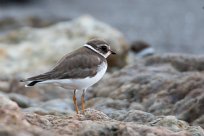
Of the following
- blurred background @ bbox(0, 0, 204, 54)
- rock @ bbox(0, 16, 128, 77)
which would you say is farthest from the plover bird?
blurred background @ bbox(0, 0, 204, 54)

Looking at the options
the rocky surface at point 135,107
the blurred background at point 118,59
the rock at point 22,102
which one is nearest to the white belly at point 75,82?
the rocky surface at point 135,107

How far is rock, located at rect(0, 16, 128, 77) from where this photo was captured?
17.5 metres

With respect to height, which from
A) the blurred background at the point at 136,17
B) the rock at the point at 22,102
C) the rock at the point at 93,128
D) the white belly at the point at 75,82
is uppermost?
the blurred background at the point at 136,17

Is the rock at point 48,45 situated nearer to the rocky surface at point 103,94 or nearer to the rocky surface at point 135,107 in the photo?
the rocky surface at point 103,94

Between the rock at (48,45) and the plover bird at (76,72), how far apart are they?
8.19 meters

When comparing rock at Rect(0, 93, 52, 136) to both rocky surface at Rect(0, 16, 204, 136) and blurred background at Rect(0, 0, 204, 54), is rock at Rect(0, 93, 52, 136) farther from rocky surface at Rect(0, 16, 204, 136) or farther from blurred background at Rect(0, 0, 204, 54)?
blurred background at Rect(0, 0, 204, 54)

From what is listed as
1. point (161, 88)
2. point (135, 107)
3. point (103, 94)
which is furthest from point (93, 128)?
point (103, 94)

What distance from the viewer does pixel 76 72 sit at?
8109 mm

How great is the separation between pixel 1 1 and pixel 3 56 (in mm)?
13230

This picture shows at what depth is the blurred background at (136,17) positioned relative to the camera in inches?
880

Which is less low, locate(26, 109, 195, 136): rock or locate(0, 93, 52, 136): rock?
locate(26, 109, 195, 136): rock

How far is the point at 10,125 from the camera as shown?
5.05 metres

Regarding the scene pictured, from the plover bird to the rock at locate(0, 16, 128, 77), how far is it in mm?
8186

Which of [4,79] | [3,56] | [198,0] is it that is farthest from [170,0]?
[4,79]
